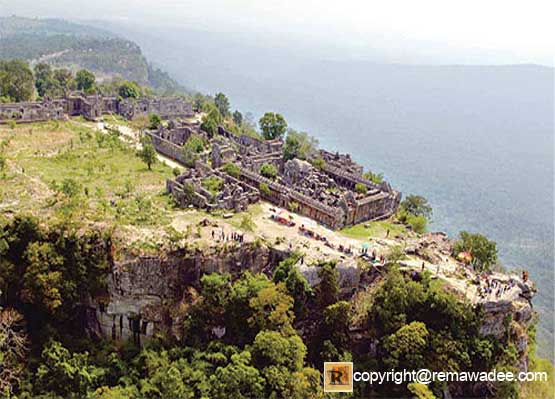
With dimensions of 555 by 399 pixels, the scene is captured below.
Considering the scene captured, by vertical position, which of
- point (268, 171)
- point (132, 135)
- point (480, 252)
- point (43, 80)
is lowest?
point (480, 252)

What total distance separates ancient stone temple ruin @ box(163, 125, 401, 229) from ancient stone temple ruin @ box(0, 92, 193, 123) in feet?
38.8

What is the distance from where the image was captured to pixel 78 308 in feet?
115

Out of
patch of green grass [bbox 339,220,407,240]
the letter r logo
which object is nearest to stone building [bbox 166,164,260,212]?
patch of green grass [bbox 339,220,407,240]

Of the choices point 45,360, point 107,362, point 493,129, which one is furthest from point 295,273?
point 493,129

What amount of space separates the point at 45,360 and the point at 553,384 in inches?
1482

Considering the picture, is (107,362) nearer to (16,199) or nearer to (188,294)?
(188,294)

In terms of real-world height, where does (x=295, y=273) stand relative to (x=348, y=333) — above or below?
above

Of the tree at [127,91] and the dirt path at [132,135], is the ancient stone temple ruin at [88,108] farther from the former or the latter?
the tree at [127,91]

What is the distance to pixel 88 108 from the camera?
220 ft

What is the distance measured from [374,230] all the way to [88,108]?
140 ft

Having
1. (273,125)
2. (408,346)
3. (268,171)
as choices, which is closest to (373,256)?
(408,346)

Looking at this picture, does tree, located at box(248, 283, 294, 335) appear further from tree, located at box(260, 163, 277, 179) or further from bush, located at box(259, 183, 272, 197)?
tree, located at box(260, 163, 277, 179)

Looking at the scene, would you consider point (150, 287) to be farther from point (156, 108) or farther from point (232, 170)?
point (156, 108)

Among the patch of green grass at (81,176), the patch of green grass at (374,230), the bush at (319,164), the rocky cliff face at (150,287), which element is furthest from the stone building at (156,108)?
the rocky cliff face at (150,287)
